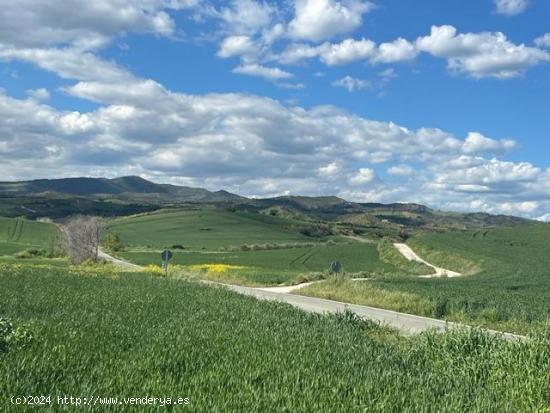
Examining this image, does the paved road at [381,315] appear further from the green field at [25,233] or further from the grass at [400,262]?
the green field at [25,233]

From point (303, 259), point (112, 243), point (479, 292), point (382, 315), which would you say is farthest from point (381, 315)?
point (112, 243)

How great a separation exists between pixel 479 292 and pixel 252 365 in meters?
29.5

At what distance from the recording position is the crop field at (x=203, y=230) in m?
137

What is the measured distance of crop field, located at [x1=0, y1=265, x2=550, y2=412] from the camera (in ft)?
28.2

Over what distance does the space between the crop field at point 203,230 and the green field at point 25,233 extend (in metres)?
15.7

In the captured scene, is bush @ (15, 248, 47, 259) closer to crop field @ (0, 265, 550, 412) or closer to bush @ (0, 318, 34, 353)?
crop field @ (0, 265, 550, 412)

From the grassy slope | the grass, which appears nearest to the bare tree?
the grassy slope

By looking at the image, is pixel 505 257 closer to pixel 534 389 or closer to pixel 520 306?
pixel 520 306

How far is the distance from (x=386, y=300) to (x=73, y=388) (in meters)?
28.8

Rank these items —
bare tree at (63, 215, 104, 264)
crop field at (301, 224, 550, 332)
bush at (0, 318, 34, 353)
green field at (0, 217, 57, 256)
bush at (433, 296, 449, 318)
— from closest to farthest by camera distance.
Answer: bush at (0, 318, 34, 353), crop field at (301, 224, 550, 332), bush at (433, 296, 449, 318), bare tree at (63, 215, 104, 264), green field at (0, 217, 57, 256)

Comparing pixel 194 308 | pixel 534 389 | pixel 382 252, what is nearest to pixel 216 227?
pixel 382 252

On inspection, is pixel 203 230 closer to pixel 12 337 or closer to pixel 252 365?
pixel 12 337

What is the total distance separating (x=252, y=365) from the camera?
10805 mm

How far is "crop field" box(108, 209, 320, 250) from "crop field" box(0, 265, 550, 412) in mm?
106126
